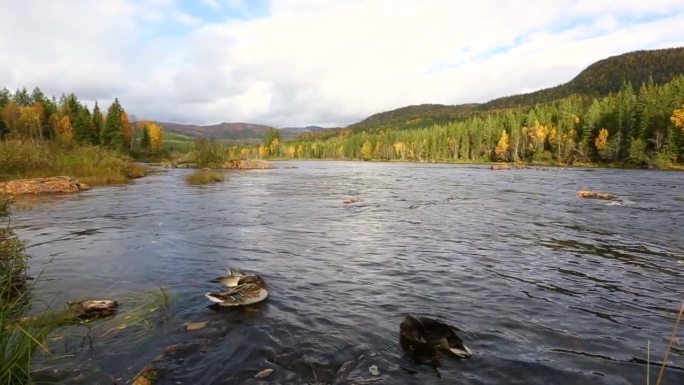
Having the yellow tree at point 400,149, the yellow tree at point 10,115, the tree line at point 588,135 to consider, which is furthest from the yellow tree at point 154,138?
the yellow tree at point 400,149

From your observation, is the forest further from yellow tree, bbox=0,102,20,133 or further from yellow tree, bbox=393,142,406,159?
yellow tree, bbox=393,142,406,159

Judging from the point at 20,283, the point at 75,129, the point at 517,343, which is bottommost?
the point at 517,343

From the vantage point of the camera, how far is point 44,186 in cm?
3212

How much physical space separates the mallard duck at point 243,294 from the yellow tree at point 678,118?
97210mm

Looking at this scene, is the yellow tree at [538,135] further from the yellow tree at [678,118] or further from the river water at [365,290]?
the river water at [365,290]

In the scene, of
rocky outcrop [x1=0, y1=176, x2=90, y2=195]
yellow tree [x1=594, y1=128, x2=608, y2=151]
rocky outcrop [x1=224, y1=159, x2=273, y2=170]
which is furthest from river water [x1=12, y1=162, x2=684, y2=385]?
yellow tree [x1=594, y1=128, x2=608, y2=151]

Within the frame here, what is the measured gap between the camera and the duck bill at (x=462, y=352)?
743cm

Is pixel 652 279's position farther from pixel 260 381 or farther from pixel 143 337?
pixel 143 337

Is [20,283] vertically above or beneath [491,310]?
above

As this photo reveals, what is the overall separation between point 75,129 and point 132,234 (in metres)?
90.3

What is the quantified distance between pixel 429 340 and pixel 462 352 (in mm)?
624

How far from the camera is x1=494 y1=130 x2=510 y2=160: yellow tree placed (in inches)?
5167

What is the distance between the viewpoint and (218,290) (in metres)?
10.8

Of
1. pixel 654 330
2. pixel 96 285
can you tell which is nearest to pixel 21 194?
pixel 96 285
